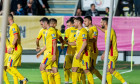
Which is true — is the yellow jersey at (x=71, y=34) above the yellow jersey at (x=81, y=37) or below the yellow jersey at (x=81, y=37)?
below

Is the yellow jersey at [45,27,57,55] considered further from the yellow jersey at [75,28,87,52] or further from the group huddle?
the yellow jersey at [75,28,87,52]

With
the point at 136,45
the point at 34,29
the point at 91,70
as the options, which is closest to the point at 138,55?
the point at 136,45

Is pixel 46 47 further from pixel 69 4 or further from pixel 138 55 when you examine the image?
pixel 69 4

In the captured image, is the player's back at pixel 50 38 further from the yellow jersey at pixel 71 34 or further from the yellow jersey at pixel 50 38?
the yellow jersey at pixel 71 34

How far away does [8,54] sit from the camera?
1336 cm

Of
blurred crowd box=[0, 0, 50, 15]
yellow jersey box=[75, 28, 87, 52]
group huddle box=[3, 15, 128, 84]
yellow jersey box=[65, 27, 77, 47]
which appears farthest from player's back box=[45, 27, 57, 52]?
blurred crowd box=[0, 0, 50, 15]

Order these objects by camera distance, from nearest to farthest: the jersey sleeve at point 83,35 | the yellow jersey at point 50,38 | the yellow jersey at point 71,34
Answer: the jersey sleeve at point 83,35, the yellow jersey at point 50,38, the yellow jersey at point 71,34

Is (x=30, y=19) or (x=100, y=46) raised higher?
(x=30, y=19)

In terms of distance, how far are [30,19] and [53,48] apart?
35.5ft

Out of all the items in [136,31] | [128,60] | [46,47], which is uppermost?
[46,47]

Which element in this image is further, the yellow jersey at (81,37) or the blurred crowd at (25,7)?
the blurred crowd at (25,7)

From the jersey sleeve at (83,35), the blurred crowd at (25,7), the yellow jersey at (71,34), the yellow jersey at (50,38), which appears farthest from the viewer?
the blurred crowd at (25,7)

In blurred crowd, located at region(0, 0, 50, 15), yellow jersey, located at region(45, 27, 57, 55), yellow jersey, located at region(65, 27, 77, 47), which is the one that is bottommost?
blurred crowd, located at region(0, 0, 50, 15)

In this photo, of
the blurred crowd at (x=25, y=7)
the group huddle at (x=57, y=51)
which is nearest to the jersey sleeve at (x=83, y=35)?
the group huddle at (x=57, y=51)
